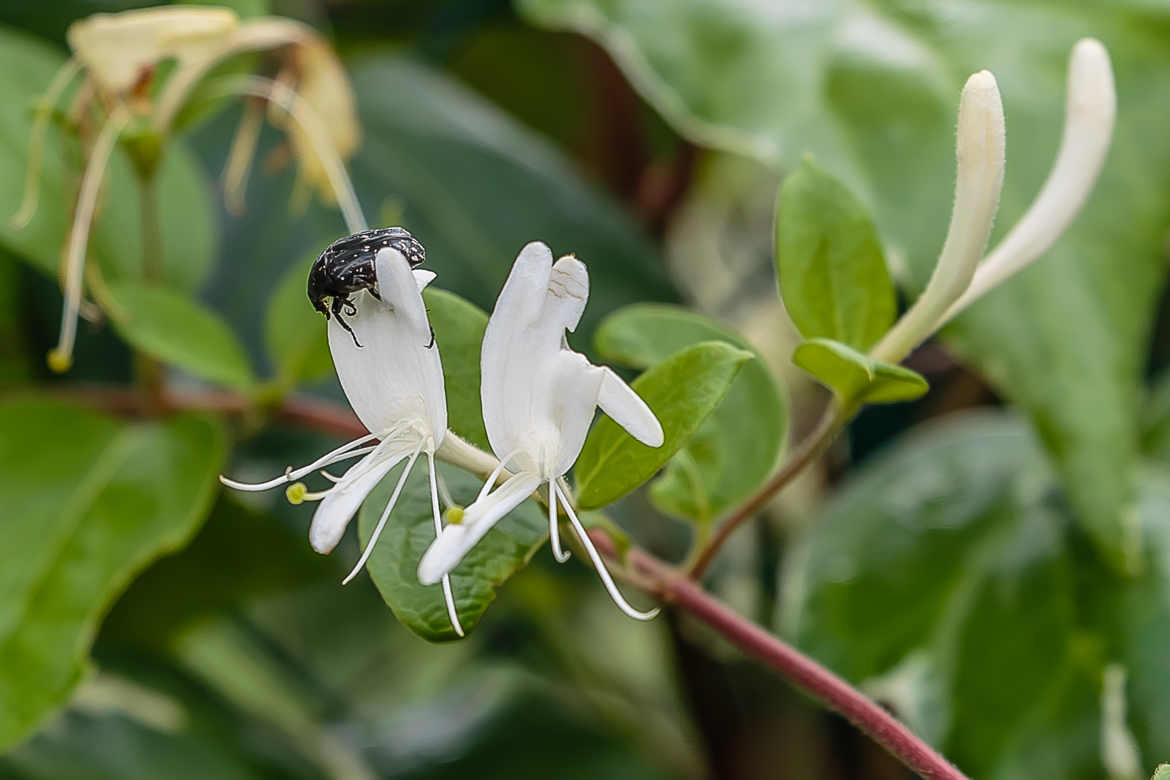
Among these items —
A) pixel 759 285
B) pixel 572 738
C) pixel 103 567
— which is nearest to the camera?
pixel 103 567

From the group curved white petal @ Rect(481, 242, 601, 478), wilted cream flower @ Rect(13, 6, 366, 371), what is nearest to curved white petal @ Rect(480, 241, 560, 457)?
curved white petal @ Rect(481, 242, 601, 478)

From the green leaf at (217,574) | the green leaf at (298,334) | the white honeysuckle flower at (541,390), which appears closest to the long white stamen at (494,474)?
the white honeysuckle flower at (541,390)

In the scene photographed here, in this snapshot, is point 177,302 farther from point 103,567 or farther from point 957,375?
point 957,375

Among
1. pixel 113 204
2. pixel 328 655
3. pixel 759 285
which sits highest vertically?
pixel 113 204

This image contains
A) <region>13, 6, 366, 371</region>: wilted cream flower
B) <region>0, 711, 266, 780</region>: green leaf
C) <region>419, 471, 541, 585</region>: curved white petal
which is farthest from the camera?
<region>0, 711, 266, 780</region>: green leaf

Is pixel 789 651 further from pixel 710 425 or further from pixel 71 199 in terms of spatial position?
pixel 71 199

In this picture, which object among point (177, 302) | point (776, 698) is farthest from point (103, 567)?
point (776, 698)

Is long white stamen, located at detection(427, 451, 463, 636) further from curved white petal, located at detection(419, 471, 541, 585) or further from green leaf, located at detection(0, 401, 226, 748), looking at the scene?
green leaf, located at detection(0, 401, 226, 748)
